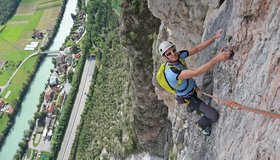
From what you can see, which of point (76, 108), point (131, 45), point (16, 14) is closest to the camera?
point (131, 45)

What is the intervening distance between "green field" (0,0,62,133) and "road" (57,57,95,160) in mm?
15404

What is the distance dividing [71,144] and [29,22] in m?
44.7

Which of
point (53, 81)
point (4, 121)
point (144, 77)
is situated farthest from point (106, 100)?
point (4, 121)

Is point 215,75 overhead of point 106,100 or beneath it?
beneath

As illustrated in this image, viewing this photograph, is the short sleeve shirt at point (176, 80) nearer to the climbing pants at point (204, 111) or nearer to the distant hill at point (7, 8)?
the climbing pants at point (204, 111)

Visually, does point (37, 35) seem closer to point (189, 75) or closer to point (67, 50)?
point (67, 50)

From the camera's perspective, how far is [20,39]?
87875 millimetres

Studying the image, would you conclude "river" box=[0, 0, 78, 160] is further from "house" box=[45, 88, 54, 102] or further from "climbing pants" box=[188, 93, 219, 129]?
"climbing pants" box=[188, 93, 219, 129]

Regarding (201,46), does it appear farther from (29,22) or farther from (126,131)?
(29,22)

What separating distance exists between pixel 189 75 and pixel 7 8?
98.2 m

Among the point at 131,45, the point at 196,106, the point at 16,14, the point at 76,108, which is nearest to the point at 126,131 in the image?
the point at 131,45

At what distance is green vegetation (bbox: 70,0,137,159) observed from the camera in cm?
3619

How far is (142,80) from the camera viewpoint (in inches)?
1086

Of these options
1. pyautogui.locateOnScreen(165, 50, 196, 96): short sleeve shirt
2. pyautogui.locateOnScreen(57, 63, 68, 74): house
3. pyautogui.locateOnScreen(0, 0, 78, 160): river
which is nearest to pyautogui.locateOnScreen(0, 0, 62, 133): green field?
pyautogui.locateOnScreen(0, 0, 78, 160): river
